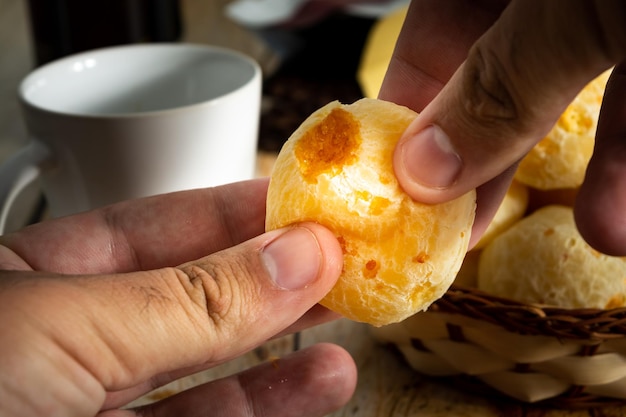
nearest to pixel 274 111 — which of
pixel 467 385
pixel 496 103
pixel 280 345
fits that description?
pixel 280 345

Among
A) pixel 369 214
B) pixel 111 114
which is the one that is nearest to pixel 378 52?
pixel 111 114

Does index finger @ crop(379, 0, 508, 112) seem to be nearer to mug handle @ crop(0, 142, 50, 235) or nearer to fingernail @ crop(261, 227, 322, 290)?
fingernail @ crop(261, 227, 322, 290)

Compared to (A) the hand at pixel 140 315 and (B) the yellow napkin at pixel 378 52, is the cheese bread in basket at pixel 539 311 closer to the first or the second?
(A) the hand at pixel 140 315

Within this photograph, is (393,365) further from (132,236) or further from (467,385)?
(132,236)

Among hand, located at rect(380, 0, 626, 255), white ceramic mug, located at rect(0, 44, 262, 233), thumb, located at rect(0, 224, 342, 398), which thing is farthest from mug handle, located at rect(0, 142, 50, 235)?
hand, located at rect(380, 0, 626, 255)

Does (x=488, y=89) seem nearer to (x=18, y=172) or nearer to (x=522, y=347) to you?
(x=522, y=347)

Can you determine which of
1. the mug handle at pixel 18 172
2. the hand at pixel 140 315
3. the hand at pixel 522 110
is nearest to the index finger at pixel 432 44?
the hand at pixel 522 110
